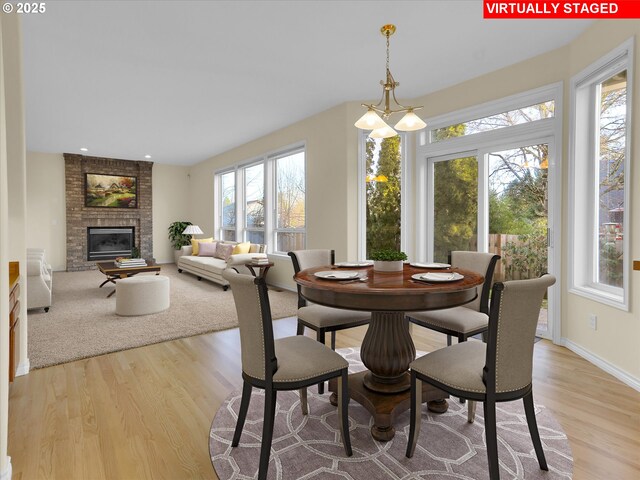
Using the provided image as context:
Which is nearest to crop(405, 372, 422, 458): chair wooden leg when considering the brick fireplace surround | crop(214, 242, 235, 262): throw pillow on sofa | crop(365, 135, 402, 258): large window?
crop(365, 135, 402, 258): large window

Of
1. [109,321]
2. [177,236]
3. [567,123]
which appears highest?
[567,123]

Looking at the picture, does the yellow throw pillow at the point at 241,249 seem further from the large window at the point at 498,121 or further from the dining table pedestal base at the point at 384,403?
the dining table pedestal base at the point at 384,403

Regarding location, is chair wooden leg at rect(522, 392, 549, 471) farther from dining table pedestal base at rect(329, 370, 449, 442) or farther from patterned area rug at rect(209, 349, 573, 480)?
dining table pedestal base at rect(329, 370, 449, 442)

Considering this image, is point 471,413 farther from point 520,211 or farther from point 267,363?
point 520,211

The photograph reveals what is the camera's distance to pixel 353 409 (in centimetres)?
223

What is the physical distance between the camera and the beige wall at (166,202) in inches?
379

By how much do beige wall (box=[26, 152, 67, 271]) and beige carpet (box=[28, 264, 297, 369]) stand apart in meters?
2.76

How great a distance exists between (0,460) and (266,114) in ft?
15.9

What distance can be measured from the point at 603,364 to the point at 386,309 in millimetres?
2286

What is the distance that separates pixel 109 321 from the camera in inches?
162

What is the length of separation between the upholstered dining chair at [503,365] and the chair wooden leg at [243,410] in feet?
2.80

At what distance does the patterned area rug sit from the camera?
1.65m

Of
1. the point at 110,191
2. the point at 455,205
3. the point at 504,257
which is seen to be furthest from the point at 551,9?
the point at 110,191

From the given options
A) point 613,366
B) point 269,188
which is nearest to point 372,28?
point 613,366
